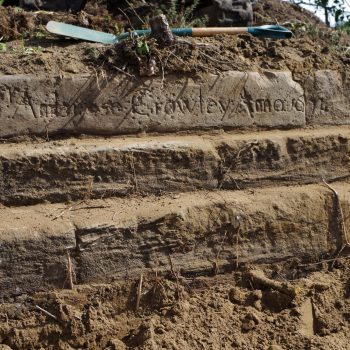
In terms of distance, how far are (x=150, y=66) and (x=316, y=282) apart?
1.68 metres

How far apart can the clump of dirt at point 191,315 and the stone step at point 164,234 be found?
8 cm

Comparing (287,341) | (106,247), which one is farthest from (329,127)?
(106,247)

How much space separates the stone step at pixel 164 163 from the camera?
3674 mm

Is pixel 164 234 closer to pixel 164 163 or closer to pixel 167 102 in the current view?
pixel 164 163

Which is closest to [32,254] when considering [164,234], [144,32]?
[164,234]

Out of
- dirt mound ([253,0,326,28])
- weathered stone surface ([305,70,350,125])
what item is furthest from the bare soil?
dirt mound ([253,0,326,28])

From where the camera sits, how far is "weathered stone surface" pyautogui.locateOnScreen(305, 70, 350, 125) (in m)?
4.43

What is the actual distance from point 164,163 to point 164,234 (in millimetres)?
468

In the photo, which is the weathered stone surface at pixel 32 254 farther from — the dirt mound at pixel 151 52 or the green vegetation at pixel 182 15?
the green vegetation at pixel 182 15

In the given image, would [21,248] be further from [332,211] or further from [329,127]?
[329,127]

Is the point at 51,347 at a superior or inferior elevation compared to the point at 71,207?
inferior

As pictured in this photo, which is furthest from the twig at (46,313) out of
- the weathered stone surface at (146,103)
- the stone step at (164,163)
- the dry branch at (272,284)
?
the dry branch at (272,284)

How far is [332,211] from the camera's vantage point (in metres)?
4.06

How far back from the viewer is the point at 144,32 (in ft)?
14.1
